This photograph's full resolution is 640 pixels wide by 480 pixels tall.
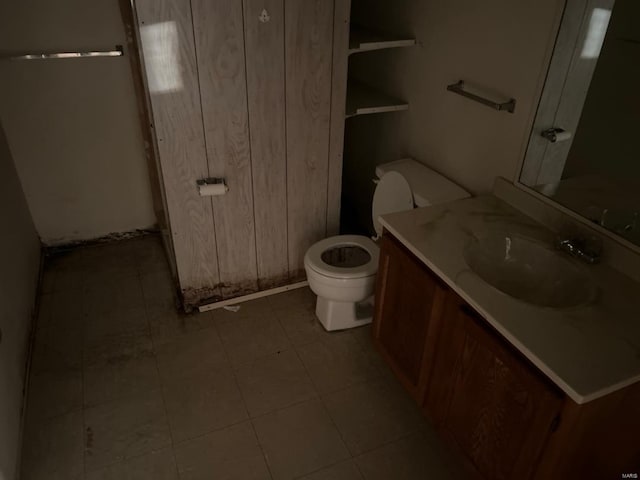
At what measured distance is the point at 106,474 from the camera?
1820mm

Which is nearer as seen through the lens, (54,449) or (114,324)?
(54,449)

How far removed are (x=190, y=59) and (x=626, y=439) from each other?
79.9 inches

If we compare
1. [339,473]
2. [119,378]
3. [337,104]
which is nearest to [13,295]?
[119,378]

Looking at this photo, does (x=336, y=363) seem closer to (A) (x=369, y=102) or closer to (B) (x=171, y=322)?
(B) (x=171, y=322)

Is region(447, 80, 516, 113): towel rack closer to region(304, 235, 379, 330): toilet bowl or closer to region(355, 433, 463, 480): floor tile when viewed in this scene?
region(304, 235, 379, 330): toilet bowl

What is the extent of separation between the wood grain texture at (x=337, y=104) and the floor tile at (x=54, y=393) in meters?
1.46

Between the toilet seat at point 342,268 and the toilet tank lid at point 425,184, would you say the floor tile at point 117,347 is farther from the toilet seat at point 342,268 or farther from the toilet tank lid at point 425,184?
the toilet tank lid at point 425,184

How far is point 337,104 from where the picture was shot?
7.73 feet

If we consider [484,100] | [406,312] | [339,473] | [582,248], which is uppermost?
[484,100]

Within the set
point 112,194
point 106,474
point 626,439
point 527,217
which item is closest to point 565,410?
point 626,439

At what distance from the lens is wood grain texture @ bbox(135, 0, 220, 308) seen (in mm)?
1904

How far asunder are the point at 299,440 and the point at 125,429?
0.72m

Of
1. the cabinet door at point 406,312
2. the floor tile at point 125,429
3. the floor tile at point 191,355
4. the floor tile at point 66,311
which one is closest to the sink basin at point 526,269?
the cabinet door at point 406,312

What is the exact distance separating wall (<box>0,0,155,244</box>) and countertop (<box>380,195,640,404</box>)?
1.81 meters
